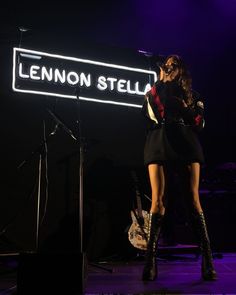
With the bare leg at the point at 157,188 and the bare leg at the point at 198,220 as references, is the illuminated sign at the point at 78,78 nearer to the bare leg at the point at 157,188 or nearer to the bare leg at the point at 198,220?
the bare leg at the point at 157,188

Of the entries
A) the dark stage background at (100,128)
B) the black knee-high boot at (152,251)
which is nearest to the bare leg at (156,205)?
the black knee-high boot at (152,251)

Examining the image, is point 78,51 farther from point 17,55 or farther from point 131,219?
point 131,219

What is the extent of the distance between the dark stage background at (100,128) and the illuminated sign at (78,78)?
8cm

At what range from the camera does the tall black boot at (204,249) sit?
2.88 metres

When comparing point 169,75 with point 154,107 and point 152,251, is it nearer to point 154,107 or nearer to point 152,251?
point 154,107

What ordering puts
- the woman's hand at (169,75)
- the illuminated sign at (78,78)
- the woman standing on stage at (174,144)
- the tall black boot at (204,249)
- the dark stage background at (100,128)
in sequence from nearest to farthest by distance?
1. the tall black boot at (204,249)
2. the woman standing on stage at (174,144)
3. the woman's hand at (169,75)
4. the dark stage background at (100,128)
5. the illuminated sign at (78,78)

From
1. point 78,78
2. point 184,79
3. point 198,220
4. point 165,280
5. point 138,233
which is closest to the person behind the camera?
point 165,280

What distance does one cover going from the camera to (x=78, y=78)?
14.7 ft

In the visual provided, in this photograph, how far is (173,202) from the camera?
455 cm

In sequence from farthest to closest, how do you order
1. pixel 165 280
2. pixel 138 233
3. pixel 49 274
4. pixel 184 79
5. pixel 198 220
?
pixel 138 233, pixel 184 79, pixel 198 220, pixel 165 280, pixel 49 274

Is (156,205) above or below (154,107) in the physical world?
below

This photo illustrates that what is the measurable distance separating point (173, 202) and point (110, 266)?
43.7 inches

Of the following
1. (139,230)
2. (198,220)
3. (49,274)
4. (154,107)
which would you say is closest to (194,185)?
(198,220)

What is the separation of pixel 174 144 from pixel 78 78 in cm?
179
